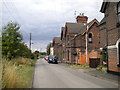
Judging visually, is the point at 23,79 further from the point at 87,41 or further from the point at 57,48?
the point at 57,48

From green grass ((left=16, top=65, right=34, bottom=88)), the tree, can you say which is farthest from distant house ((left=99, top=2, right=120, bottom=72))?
the tree

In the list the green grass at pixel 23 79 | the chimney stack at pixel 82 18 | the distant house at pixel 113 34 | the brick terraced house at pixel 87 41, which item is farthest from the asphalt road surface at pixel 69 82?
the chimney stack at pixel 82 18

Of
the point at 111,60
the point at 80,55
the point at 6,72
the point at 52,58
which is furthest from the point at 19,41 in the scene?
the point at 52,58

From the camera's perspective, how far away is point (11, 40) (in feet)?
62.1

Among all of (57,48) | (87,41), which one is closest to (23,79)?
(87,41)

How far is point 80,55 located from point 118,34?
12896 mm

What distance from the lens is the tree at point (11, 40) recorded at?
1856cm

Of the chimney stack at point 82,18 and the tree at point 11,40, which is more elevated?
the chimney stack at point 82,18

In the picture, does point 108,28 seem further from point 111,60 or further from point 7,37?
point 7,37

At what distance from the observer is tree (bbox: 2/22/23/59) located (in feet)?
60.9

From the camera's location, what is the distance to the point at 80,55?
2538 centimetres

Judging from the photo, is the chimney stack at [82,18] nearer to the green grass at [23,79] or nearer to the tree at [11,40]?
the tree at [11,40]

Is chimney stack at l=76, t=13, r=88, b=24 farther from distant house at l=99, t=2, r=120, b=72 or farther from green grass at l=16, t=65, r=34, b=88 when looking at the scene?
green grass at l=16, t=65, r=34, b=88

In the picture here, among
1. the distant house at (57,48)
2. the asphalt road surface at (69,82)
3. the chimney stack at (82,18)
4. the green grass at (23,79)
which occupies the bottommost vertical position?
the asphalt road surface at (69,82)
